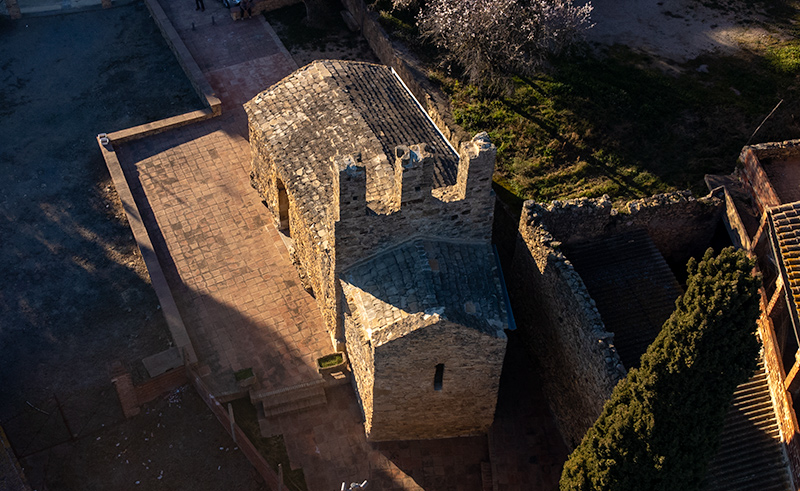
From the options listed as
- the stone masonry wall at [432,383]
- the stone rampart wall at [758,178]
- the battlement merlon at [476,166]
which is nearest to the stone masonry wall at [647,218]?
the stone rampart wall at [758,178]

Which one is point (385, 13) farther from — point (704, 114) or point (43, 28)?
point (43, 28)

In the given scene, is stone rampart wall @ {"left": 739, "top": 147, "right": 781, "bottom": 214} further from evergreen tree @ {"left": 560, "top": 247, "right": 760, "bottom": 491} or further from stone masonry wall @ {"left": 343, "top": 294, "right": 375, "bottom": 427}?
stone masonry wall @ {"left": 343, "top": 294, "right": 375, "bottom": 427}

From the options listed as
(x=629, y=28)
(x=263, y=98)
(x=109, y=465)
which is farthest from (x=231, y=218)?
(x=629, y=28)

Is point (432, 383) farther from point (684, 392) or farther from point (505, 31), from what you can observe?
point (505, 31)

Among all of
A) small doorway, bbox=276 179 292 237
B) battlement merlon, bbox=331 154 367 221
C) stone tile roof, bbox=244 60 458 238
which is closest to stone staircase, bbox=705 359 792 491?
stone tile roof, bbox=244 60 458 238

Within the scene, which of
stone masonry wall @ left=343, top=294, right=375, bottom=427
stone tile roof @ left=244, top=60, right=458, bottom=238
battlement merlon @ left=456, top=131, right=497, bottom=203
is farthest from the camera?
stone tile roof @ left=244, top=60, right=458, bottom=238
